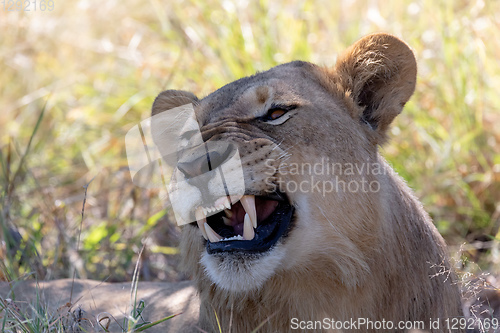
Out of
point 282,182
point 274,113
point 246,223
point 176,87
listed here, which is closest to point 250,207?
point 246,223

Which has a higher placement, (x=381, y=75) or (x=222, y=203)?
(x=381, y=75)

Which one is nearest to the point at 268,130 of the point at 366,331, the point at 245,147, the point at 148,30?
the point at 245,147

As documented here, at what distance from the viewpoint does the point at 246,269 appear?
2.37m

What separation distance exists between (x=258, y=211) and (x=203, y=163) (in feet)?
1.23

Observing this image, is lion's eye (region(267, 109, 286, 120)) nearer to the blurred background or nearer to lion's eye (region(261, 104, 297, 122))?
lion's eye (region(261, 104, 297, 122))

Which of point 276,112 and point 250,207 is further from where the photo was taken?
point 276,112

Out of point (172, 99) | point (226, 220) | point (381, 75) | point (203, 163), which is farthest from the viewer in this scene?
point (172, 99)

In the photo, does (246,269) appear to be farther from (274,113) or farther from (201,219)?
(274,113)

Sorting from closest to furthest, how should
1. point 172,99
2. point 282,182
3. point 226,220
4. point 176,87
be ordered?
point 282,182 → point 226,220 → point 172,99 → point 176,87

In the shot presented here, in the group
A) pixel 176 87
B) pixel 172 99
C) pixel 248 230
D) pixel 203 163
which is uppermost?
pixel 172 99

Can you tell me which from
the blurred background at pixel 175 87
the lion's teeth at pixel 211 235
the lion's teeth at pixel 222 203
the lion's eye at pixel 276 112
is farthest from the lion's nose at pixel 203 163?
the blurred background at pixel 175 87

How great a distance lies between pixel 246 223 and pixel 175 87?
13.3ft

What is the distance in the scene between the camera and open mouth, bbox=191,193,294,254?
2.40m

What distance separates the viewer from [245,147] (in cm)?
247
